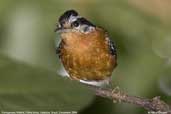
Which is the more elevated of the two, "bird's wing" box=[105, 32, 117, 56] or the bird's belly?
"bird's wing" box=[105, 32, 117, 56]

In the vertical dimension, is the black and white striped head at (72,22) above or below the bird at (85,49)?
above

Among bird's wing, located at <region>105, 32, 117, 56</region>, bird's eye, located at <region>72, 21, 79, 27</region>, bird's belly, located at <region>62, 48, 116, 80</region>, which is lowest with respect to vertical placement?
bird's belly, located at <region>62, 48, 116, 80</region>

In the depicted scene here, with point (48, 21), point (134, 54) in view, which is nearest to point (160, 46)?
point (134, 54)

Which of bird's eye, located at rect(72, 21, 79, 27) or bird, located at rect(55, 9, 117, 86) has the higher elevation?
bird's eye, located at rect(72, 21, 79, 27)

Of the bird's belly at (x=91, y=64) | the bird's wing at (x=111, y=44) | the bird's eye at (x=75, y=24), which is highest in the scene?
the bird's eye at (x=75, y=24)
